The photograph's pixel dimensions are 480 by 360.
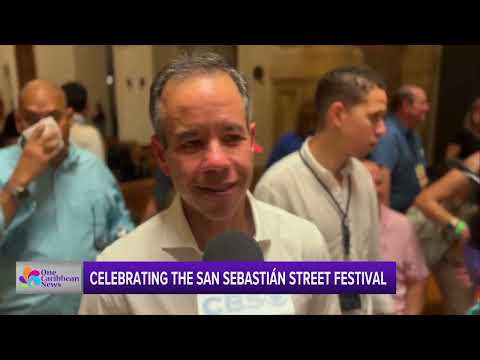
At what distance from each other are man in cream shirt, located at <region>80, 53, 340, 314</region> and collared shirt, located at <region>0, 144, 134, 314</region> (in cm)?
40

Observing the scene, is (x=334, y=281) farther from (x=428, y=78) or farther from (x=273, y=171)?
(x=428, y=78)

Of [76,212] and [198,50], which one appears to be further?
[76,212]

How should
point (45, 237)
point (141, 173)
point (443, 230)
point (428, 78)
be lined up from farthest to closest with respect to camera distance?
1. point (428, 78)
2. point (141, 173)
3. point (443, 230)
4. point (45, 237)

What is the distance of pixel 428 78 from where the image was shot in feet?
11.8

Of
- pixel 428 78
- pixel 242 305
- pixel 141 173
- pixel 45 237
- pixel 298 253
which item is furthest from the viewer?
pixel 428 78

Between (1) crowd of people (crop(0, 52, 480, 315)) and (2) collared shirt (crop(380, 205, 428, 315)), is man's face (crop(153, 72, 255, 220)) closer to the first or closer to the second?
(1) crowd of people (crop(0, 52, 480, 315))

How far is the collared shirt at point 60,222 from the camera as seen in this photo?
1075 mm

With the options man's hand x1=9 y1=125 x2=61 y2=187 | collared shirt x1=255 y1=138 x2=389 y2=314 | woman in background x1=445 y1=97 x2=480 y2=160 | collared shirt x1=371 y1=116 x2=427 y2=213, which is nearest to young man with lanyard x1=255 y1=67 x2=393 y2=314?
collared shirt x1=255 y1=138 x2=389 y2=314

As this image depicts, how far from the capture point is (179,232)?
771mm

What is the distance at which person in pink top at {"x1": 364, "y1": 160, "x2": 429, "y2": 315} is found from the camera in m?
1.52

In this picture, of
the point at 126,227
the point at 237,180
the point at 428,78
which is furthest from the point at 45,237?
the point at 428,78

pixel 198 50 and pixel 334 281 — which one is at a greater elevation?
pixel 198 50

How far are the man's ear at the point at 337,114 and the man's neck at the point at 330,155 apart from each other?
46mm
